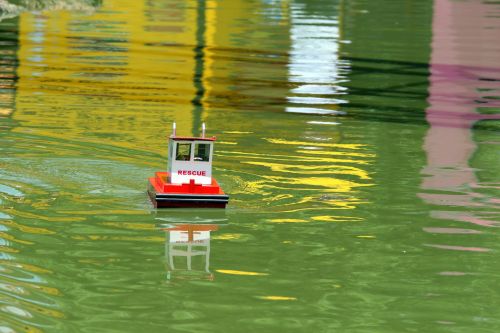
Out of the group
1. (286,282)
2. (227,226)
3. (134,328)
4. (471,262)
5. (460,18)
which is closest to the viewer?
(134,328)

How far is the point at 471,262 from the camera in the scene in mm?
13414

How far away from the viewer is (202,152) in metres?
15.9

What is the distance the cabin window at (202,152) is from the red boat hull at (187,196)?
35 centimetres

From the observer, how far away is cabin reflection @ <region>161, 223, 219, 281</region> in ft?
41.8

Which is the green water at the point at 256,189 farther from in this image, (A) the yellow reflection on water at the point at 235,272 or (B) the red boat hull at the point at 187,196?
(B) the red boat hull at the point at 187,196

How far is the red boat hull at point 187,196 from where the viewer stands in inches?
603

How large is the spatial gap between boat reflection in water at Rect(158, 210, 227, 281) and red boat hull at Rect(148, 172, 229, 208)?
0.48 feet

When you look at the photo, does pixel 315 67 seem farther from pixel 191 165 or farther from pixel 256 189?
pixel 191 165

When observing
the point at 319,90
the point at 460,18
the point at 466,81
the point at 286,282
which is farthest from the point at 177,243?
the point at 460,18

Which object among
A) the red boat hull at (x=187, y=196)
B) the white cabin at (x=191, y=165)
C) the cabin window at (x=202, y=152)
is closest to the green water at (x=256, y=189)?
the red boat hull at (x=187, y=196)

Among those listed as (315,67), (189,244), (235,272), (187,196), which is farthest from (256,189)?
(315,67)

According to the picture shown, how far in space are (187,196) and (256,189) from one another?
5.47 ft

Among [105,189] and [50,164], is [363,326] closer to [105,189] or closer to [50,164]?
[105,189]

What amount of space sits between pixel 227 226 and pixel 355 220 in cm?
154
